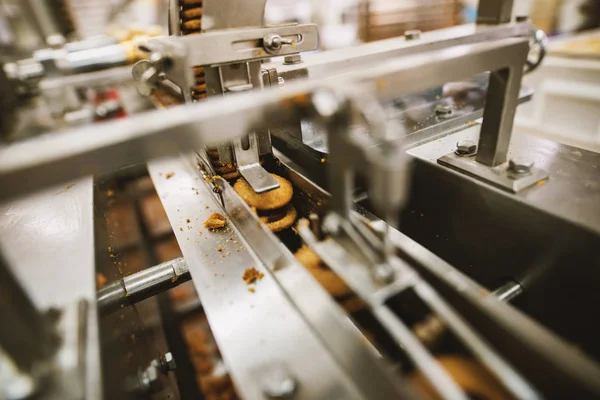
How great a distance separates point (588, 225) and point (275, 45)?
2.66 feet

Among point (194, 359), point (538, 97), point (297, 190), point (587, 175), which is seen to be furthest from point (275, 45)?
point (538, 97)

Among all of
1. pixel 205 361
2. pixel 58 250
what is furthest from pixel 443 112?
pixel 205 361

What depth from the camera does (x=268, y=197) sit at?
95cm

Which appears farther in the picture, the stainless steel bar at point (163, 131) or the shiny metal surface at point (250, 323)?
the shiny metal surface at point (250, 323)

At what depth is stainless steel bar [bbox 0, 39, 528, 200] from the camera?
429 millimetres

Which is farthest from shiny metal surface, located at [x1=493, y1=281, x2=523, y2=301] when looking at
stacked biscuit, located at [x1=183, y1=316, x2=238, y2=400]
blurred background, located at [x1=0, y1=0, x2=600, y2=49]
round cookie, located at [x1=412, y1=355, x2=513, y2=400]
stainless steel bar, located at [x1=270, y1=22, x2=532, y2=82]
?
blurred background, located at [x1=0, y1=0, x2=600, y2=49]

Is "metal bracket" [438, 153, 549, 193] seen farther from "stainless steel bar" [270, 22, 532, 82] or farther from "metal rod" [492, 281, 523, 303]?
"stainless steel bar" [270, 22, 532, 82]

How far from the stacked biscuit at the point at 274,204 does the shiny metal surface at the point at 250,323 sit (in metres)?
0.10

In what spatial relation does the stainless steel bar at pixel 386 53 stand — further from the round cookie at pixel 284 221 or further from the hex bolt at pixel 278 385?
the hex bolt at pixel 278 385

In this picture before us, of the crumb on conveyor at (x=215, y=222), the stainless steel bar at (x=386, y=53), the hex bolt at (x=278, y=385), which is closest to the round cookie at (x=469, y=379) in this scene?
the hex bolt at (x=278, y=385)

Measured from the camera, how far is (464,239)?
106cm

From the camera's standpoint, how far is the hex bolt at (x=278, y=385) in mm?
543

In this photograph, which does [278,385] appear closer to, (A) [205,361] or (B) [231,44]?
(B) [231,44]

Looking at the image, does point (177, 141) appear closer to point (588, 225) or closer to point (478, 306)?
point (478, 306)
